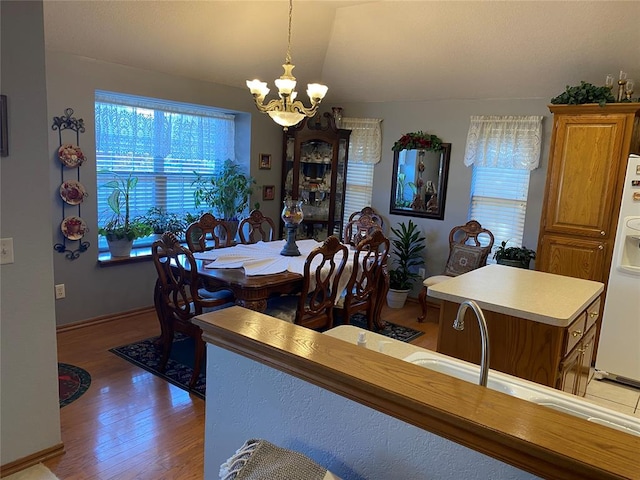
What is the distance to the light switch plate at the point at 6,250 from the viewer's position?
2053 millimetres

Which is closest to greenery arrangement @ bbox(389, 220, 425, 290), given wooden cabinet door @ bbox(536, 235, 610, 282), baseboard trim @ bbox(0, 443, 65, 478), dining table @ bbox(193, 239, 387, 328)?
dining table @ bbox(193, 239, 387, 328)

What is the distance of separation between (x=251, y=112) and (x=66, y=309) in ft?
8.84

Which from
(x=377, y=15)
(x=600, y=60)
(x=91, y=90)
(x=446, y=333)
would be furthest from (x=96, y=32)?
(x=600, y=60)

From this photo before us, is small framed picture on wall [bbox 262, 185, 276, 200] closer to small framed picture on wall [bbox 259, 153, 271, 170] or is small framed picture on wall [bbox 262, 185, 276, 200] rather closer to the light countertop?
small framed picture on wall [bbox 259, 153, 271, 170]

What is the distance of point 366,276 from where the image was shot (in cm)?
389

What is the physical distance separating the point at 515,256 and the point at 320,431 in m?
3.68

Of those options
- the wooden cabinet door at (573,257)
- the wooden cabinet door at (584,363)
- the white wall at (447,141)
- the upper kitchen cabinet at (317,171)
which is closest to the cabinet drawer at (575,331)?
the wooden cabinet door at (584,363)

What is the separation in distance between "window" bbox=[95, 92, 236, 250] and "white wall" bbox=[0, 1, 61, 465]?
2172 millimetres

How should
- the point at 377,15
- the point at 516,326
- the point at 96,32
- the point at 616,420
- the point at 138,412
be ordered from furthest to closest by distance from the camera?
the point at 377,15 < the point at 96,32 < the point at 138,412 < the point at 516,326 < the point at 616,420

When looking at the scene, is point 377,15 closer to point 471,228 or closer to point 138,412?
point 471,228

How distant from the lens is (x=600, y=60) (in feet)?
12.5

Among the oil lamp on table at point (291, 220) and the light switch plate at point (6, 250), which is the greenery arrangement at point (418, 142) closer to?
the oil lamp on table at point (291, 220)

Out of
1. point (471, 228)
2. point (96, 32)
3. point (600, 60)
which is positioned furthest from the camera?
point (471, 228)

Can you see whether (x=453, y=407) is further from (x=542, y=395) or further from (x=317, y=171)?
(x=317, y=171)
